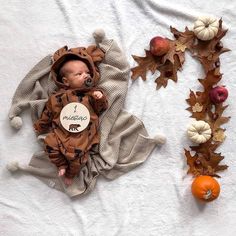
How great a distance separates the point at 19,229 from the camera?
1.50 meters

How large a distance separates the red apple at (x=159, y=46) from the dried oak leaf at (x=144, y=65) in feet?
0.09

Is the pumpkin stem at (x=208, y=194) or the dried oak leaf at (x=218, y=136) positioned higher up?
the dried oak leaf at (x=218, y=136)

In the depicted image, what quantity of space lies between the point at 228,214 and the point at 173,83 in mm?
456

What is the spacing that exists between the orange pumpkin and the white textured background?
2.2 inches

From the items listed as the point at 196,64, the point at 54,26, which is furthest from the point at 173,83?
the point at 54,26

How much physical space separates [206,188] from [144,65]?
17.0 inches

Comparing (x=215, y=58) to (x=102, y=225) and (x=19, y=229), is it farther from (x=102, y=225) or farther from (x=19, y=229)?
(x=19, y=229)

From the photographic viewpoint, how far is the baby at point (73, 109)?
4.60ft

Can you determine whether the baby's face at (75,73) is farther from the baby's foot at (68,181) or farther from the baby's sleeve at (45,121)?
the baby's foot at (68,181)

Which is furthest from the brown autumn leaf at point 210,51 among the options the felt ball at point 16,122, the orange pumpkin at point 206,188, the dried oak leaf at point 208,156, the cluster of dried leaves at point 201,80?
the felt ball at point 16,122

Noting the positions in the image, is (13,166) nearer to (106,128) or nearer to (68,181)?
(68,181)

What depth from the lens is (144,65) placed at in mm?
1495

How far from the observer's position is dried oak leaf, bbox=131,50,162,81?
1493 millimetres

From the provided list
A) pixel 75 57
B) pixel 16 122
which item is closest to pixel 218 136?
pixel 75 57
